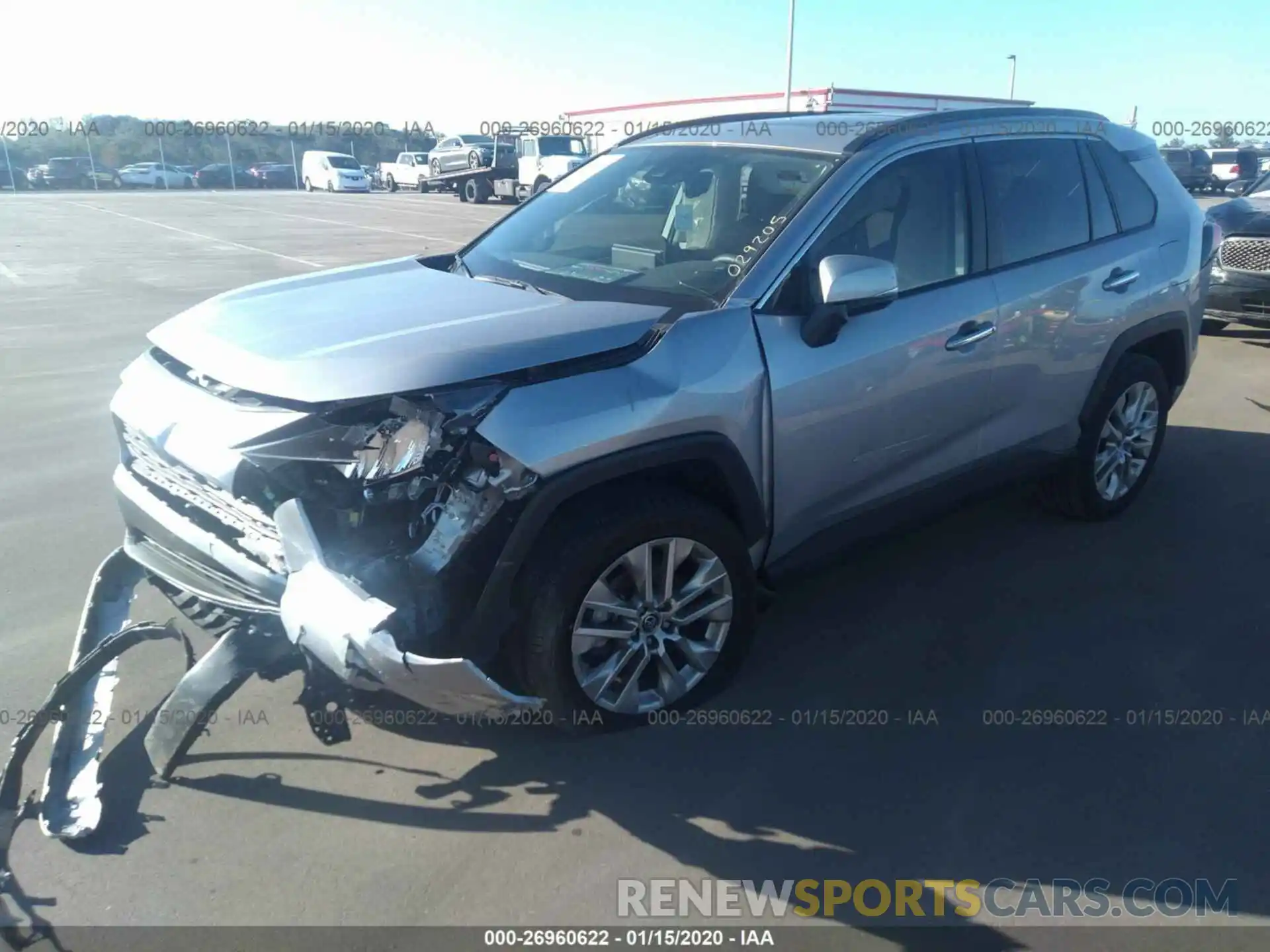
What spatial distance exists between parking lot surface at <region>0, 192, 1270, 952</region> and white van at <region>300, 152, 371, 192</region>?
38.6m

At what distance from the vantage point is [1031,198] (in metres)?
4.32

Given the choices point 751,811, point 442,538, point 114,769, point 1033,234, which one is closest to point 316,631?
point 442,538

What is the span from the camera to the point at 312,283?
3.86m

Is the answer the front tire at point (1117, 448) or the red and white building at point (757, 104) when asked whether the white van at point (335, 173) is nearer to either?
the red and white building at point (757, 104)

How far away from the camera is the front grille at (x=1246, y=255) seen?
868cm

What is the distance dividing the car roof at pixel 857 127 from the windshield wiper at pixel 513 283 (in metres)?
1.10

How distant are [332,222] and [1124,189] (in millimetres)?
21235

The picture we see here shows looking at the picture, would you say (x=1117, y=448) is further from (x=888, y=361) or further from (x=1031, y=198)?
(x=888, y=361)

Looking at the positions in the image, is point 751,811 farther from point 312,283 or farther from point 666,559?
point 312,283

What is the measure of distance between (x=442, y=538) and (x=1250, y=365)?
27.4 feet

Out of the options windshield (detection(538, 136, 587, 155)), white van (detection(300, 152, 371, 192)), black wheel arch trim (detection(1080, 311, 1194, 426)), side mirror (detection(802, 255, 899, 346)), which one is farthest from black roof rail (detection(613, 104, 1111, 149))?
white van (detection(300, 152, 371, 192))

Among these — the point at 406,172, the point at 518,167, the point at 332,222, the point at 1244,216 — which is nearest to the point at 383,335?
the point at 1244,216

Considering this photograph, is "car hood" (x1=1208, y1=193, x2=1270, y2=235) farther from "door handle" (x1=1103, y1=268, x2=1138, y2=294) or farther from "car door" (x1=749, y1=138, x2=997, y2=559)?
"car door" (x1=749, y1=138, x2=997, y2=559)

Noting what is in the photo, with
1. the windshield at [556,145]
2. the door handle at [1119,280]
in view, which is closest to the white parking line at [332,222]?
the windshield at [556,145]
